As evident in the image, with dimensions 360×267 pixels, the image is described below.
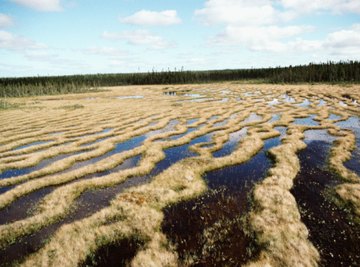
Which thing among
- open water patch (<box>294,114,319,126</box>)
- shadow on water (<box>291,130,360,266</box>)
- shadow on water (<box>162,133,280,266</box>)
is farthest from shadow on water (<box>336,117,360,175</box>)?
shadow on water (<box>162,133,280,266</box>)

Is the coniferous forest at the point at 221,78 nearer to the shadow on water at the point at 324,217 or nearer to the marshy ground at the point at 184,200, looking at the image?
the marshy ground at the point at 184,200

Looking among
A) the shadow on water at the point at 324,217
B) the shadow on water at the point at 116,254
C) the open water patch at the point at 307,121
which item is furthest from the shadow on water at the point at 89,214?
the open water patch at the point at 307,121

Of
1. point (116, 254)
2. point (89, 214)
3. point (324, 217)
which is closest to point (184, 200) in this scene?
point (89, 214)

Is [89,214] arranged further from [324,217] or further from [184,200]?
[324,217]

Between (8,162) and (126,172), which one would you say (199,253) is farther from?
(8,162)

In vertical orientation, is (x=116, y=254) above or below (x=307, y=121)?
below
